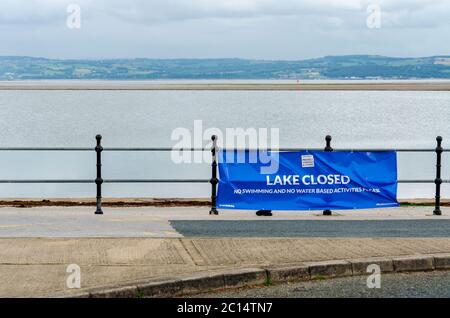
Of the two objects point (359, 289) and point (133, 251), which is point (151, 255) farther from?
point (359, 289)

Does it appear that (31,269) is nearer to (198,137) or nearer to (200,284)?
(200,284)

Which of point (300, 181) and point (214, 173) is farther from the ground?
point (214, 173)

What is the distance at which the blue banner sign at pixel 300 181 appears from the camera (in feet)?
50.9

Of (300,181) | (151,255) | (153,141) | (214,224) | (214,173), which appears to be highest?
(214,173)

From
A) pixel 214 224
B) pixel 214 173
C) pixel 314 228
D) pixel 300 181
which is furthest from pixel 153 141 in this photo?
pixel 314 228

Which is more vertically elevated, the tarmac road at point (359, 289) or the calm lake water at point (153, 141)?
the tarmac road at point (359, 289)

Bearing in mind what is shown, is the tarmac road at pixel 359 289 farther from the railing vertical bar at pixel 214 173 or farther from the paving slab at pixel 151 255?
the railing vertical bar at pixel 214 173

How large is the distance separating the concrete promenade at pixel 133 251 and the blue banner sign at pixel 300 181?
147 centimetres

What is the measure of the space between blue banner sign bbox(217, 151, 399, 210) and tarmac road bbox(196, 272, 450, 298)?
536cm

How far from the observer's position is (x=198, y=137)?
55344 millimetres

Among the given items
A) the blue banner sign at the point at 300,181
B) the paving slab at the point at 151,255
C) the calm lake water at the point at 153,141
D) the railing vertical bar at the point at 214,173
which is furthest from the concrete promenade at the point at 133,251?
the calm lake water at the point at 153,141

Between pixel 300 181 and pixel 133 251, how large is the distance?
5060 millimetres

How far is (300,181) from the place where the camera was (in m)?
15.6

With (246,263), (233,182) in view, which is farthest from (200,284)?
(233,182)
